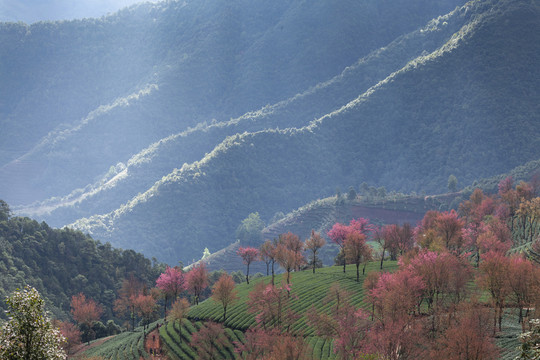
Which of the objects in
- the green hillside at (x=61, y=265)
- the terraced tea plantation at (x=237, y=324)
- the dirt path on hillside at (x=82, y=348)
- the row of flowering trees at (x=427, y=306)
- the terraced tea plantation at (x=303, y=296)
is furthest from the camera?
the green hillside at (x=61, y=265)

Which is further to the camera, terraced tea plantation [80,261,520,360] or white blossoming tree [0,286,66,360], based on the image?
terraced tea plantation [80,261,520,360]

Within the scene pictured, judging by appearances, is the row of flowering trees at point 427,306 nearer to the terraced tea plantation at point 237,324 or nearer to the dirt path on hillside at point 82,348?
the terraced tea plantation at point 237,324

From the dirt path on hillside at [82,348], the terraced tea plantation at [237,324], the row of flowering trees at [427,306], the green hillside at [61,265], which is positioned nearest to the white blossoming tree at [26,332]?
the row of flowering trees at [427,306]

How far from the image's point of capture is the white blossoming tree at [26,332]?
33.2 meters

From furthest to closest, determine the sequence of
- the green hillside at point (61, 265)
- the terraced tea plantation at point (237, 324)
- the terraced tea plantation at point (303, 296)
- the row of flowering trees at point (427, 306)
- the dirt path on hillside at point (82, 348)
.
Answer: the green hillside at point (61, 265) → the dirt path on hillside at point (82, 348) → the terraced tea plantation at point (303, 296) → the terraced tea plantation at point (237, 324) → the row of flowering trees at point (427, 306)

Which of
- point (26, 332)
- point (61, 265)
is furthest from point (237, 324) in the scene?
point (61, 265)

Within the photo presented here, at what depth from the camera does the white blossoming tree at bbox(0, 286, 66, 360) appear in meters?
33.2

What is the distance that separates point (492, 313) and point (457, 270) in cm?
1039

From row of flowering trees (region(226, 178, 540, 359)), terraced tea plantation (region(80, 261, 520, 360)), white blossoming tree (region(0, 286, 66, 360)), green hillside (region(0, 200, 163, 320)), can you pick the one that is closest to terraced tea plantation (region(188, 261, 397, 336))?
terraced tea plantation (region(80, 261, 520, 360))

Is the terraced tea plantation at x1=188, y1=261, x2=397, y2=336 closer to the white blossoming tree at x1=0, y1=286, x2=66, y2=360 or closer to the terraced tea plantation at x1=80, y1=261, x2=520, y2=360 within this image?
the terraced tea plantation at x1=80, y1=261, x2=520, y2=360

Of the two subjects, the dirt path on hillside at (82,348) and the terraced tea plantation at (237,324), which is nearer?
the terraced tea plantation at (237,324)

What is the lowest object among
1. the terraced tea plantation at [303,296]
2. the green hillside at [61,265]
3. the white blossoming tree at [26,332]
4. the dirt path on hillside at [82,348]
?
the dirt path on hillside at [82,348]

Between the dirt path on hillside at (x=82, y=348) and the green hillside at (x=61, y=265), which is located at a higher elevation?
the green hillside at (x=61, y=265)

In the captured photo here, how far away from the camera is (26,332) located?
33812mm
